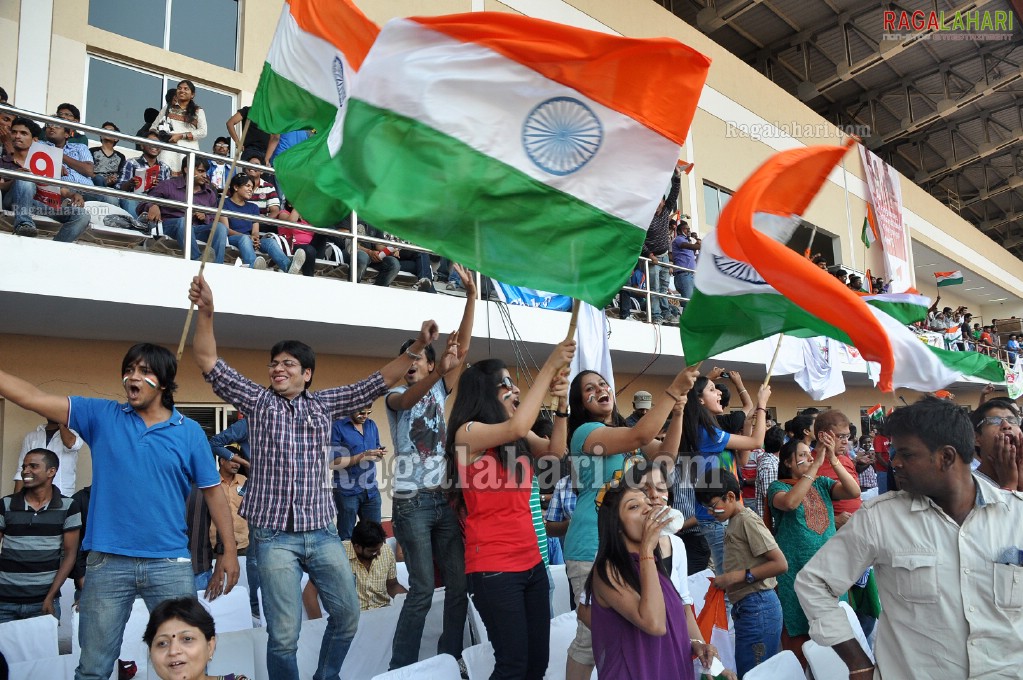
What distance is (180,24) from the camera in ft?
30.1

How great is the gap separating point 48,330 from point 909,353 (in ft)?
23.3

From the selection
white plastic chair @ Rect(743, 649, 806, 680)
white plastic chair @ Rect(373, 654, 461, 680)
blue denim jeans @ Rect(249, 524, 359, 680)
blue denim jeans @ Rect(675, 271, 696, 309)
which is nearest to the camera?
white plastic chair @ Rect(373, 654, 461, 680)

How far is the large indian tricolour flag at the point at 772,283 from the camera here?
10.3 feet

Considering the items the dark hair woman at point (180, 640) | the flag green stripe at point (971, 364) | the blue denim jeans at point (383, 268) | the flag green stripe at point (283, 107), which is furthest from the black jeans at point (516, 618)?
the blue denim jeans at point (383, 268)

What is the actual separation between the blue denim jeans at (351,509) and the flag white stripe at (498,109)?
11.3 feet

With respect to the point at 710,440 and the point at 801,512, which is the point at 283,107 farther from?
the point at 801,512

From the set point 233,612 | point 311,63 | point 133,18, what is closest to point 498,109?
point 311,63

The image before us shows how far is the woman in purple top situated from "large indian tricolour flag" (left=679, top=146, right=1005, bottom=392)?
1078mm

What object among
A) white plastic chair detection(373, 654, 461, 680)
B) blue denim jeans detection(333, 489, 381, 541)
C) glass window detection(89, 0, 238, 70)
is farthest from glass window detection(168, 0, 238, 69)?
white plastic chair detection(373, 654, 461, 680)

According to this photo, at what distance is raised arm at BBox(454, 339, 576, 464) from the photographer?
3.09 metres

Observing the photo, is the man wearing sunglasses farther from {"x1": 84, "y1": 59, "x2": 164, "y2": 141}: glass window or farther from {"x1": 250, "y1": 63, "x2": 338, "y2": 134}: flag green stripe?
Answer: {"x1": 84, "y1": 59, "x2": 164, "y2": 141}: glass window

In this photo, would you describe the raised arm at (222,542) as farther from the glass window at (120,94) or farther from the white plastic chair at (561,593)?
the glass window at (120,94)

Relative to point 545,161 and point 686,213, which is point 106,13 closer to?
point 545,161

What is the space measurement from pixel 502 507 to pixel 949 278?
87.7ft
